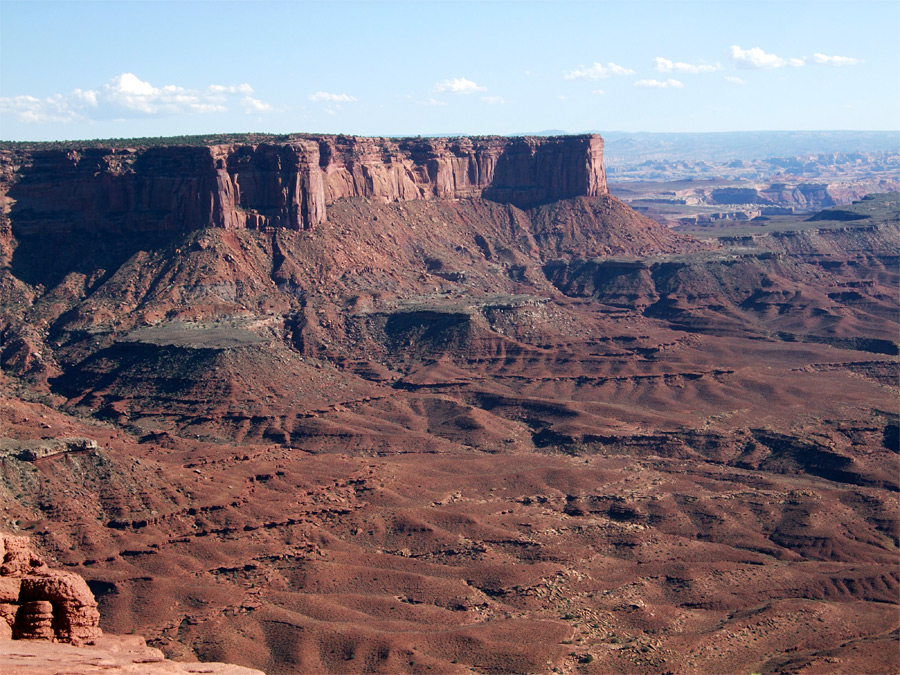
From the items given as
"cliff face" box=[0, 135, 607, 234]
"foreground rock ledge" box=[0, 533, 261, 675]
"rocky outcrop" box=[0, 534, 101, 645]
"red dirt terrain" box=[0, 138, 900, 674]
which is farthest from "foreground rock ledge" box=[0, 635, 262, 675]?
"cliff face" box=[0, 135, 607, 234]

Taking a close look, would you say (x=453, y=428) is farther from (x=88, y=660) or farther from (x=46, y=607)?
(x=88, y=660)

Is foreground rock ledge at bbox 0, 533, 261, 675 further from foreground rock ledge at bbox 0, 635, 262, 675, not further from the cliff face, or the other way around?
the cliff face

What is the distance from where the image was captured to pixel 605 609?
52375 mm

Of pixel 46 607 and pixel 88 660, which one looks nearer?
pixel 88 660

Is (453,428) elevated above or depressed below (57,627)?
below

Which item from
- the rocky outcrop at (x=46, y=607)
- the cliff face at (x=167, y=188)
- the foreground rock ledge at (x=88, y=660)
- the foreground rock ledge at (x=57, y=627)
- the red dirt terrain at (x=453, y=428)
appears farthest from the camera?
the cliff face at (x=167, y=188)

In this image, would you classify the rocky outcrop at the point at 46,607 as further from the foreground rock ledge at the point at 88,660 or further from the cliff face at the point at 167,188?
the cliff face at the point at 167,188

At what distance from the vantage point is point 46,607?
30188mm

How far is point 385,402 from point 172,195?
128ft

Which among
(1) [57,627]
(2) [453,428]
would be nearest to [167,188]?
(2) [453,428]

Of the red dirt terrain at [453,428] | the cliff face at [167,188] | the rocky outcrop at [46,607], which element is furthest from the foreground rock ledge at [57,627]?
the cliff face at [167,188]

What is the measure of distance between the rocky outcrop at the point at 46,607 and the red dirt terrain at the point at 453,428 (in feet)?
53.7

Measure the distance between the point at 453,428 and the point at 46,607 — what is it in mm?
56316

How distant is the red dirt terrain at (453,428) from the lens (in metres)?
50.7
